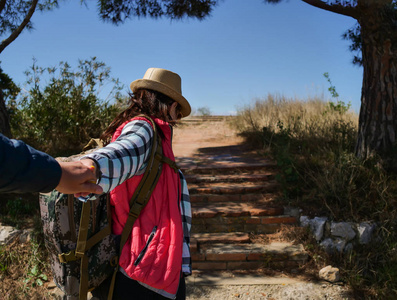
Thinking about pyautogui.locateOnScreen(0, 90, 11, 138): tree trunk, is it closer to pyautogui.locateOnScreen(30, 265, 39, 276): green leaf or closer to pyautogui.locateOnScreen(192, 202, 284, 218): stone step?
pyautogui.locateOnScreen(30, 265, 39, 276): green leaf

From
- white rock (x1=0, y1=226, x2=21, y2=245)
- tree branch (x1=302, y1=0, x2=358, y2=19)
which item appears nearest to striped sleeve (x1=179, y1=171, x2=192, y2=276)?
white rock (x1=0, y1=226, x2=21, y2=245)

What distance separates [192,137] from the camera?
34.3ft

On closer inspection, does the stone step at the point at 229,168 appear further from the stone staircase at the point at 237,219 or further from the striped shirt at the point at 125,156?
the striped shirt at the point at 125,156

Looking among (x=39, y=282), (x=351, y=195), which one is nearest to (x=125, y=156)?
(x=39, y=282)

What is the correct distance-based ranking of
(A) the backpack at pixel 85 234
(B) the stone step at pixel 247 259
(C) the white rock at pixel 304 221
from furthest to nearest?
(C) the white rock at pixel 304 221, (B) the stone step at pixel 247 259, (A) the backpack at pixel 85 234

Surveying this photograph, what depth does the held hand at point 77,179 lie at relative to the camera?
0.88 meters

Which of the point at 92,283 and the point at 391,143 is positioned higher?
the point at 391,143

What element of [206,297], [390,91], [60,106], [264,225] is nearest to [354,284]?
[264,225]

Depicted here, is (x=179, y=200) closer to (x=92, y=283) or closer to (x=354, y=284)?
(x=92, y=283)

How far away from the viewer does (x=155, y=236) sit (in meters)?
1.37

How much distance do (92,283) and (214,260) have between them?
2898mm

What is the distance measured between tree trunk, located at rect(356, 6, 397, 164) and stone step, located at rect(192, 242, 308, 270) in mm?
1894

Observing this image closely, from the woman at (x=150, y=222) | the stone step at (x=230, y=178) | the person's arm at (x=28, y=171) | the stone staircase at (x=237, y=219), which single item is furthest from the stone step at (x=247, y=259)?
the person's arm at (x=28, y=171)

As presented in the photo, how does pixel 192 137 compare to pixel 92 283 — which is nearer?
pixel 92 283
